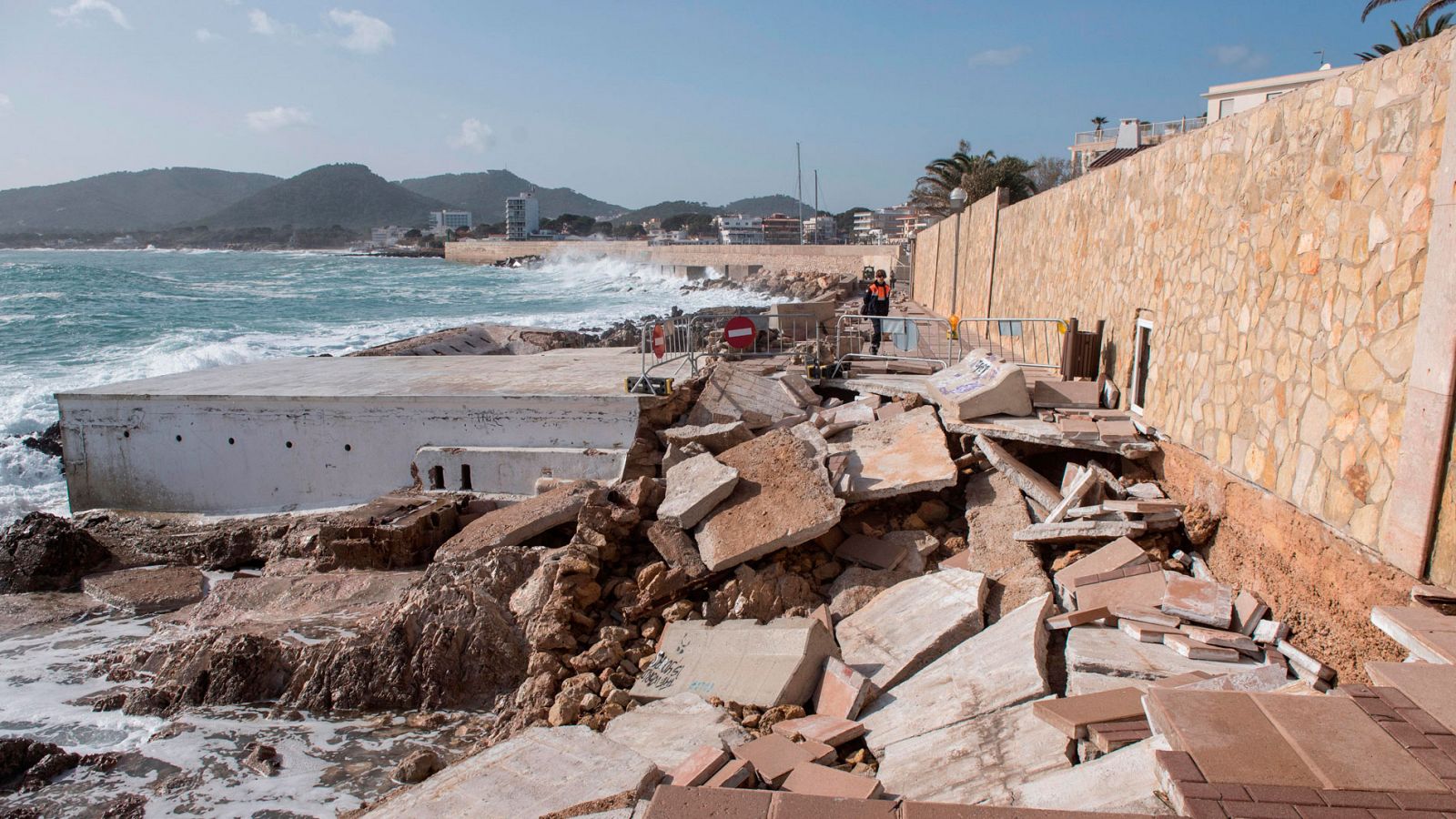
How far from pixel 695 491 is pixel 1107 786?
4.52 m

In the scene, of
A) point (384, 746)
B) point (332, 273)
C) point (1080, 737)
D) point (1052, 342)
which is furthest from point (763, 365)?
point (332, 273)

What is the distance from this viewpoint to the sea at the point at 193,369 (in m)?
5.75

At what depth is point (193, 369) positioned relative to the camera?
20781 mm

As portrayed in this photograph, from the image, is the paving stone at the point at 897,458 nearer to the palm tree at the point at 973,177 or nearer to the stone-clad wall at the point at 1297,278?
the stone-clad wall at the point at 1297,278

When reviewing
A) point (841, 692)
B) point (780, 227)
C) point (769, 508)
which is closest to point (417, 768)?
point (841, 692)

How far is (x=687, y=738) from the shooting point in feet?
16.4

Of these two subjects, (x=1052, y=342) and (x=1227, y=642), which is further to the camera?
(x=1052, y=342)

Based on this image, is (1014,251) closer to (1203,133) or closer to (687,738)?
(1203,133)

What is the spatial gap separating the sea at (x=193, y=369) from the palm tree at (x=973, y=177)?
438 inches

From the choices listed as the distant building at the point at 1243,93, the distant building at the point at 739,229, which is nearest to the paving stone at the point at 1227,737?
the distant building at the point at 1243,93

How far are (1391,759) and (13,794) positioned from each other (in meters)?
7.69

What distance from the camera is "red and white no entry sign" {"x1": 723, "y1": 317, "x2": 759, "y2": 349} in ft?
38.5

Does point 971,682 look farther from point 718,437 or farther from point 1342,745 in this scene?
point 718,437

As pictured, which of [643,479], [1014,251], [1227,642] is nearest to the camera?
[1227,642]
